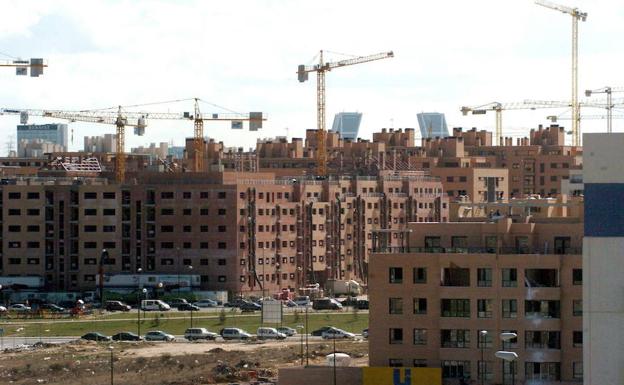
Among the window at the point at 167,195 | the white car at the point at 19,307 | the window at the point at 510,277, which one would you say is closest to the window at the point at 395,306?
the window at the point at 510,277

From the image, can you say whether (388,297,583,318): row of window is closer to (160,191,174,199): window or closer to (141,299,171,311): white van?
(141,299,171,311): white van

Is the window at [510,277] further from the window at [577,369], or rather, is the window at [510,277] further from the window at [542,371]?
the window at [577,369]

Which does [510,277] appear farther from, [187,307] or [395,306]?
[187,307]

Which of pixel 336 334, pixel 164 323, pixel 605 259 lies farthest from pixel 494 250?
pixel 164 323

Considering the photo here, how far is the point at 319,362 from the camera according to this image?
108625 millimetres

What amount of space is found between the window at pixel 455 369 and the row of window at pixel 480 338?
0.74m

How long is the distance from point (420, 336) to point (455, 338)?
1.56 m

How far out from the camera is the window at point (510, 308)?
8812 cm

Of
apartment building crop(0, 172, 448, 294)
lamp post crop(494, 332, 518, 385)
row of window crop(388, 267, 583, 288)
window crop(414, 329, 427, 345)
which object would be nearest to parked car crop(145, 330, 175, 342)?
apartment building crop(0, 172, 448, 294)

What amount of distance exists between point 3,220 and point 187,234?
1708cm

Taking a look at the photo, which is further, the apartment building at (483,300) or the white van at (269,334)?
the white van at (269,334)

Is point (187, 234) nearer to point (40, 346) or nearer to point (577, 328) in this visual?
point (40, 346)

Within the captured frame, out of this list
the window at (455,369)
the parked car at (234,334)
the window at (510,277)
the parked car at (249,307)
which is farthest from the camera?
the parked car at (249,307)

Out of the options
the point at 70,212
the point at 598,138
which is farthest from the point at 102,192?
the point at 598,138
